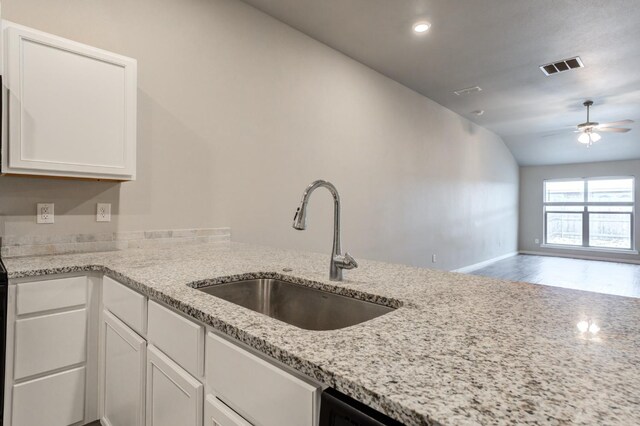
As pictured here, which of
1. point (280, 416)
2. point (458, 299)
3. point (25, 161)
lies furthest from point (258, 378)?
point (25, 161)

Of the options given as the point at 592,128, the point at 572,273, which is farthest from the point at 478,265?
the point at 592,128

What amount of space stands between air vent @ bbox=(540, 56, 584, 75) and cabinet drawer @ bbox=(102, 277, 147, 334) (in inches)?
190

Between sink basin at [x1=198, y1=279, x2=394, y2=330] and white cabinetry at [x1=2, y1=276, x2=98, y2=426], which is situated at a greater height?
sink basin at [x1=198, y1=279, x2=394, y2=330]

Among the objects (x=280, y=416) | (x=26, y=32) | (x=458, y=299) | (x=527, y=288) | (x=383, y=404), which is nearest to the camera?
(x=383, y=404)

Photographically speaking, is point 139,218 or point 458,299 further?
point 139,218

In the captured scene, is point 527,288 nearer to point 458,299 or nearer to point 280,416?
point 458,299

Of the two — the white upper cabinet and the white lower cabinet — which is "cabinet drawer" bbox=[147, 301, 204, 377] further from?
the white upper cabinet

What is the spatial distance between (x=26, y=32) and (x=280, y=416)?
2.12 metres

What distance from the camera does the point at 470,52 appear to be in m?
3.84

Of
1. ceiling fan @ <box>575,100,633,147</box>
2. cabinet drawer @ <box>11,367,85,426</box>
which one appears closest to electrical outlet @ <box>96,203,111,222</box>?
cabinet drawer @ <box>11,367,85,426</box>

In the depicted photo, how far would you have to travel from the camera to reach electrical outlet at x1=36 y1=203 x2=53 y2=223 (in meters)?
1.99

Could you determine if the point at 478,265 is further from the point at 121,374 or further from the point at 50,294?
the point at 50,294

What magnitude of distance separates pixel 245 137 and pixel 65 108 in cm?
135

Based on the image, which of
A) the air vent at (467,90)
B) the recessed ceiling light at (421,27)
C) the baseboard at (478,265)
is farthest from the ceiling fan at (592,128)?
the recessed ceiling light at (421,27)
